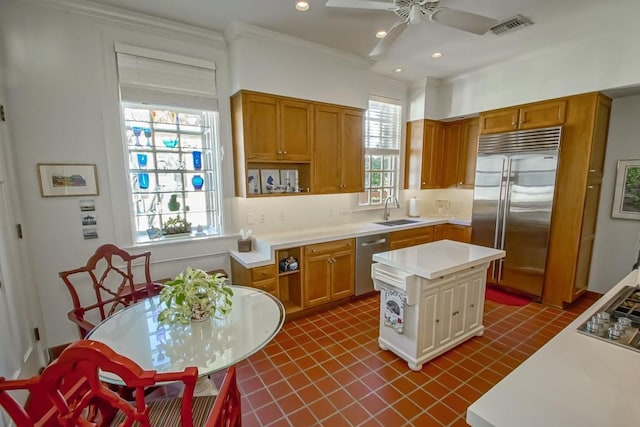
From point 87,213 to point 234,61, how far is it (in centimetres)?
205

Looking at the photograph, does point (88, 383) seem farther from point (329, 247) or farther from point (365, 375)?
point (329, 247)

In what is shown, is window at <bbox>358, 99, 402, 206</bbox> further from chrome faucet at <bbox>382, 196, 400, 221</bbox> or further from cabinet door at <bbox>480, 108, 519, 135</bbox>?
cabinet door at <bbox>480, 108, 519, 135</bbox>

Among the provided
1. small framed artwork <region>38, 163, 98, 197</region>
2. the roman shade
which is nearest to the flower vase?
the roman shade

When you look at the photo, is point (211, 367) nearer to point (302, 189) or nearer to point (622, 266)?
point (302, 189)

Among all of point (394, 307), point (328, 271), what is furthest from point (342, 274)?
point (394, 307)

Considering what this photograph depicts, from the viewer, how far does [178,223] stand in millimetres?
3178

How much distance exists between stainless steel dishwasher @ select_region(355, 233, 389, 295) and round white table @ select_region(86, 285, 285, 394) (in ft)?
6.19

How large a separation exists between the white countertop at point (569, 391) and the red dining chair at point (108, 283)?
2456 mm

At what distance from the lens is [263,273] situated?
301cm

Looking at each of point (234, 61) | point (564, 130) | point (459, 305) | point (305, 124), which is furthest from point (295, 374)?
point (564, 130)

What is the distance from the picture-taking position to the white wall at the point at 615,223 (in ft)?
11.3

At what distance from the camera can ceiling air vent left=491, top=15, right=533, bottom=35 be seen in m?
2.76

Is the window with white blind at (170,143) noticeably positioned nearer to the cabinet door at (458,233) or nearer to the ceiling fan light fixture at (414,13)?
the ceiling fan light fixture at (414,13)

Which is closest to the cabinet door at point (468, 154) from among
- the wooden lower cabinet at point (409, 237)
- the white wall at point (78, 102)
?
the wooden lower cabinet at point (409, 237)
